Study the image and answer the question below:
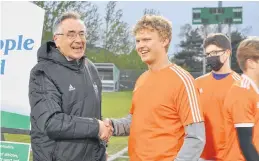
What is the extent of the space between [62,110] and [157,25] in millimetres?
809

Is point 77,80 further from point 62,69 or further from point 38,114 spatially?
point 38,114

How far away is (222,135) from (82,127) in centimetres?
118

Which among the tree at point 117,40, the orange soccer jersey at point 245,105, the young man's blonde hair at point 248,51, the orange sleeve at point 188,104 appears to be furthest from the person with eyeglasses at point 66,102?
the tree at point 117,40

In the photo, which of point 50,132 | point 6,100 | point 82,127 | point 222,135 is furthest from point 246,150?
point 6,100

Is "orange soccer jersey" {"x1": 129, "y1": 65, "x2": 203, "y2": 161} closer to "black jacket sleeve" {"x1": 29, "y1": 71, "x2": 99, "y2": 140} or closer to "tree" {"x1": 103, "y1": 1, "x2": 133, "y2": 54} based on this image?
"black jacket sleeve" {"x1": 29, "y1": 71, "x2": 99, "y2": 140}

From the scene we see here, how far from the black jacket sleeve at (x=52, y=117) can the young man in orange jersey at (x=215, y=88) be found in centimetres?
105

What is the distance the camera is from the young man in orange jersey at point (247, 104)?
2781mm

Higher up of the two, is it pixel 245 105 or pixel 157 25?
pixel 157 25

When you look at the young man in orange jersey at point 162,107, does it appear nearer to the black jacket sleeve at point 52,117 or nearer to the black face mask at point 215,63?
the black jacket sleeve at point 52,117

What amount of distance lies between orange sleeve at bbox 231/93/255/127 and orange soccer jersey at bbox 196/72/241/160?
1.85ft

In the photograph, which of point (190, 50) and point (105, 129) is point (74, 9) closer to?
point (190, 50)

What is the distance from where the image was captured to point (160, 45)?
2.66 m

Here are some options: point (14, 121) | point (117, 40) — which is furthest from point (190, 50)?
point (14, 121)

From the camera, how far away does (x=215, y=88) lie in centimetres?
356
